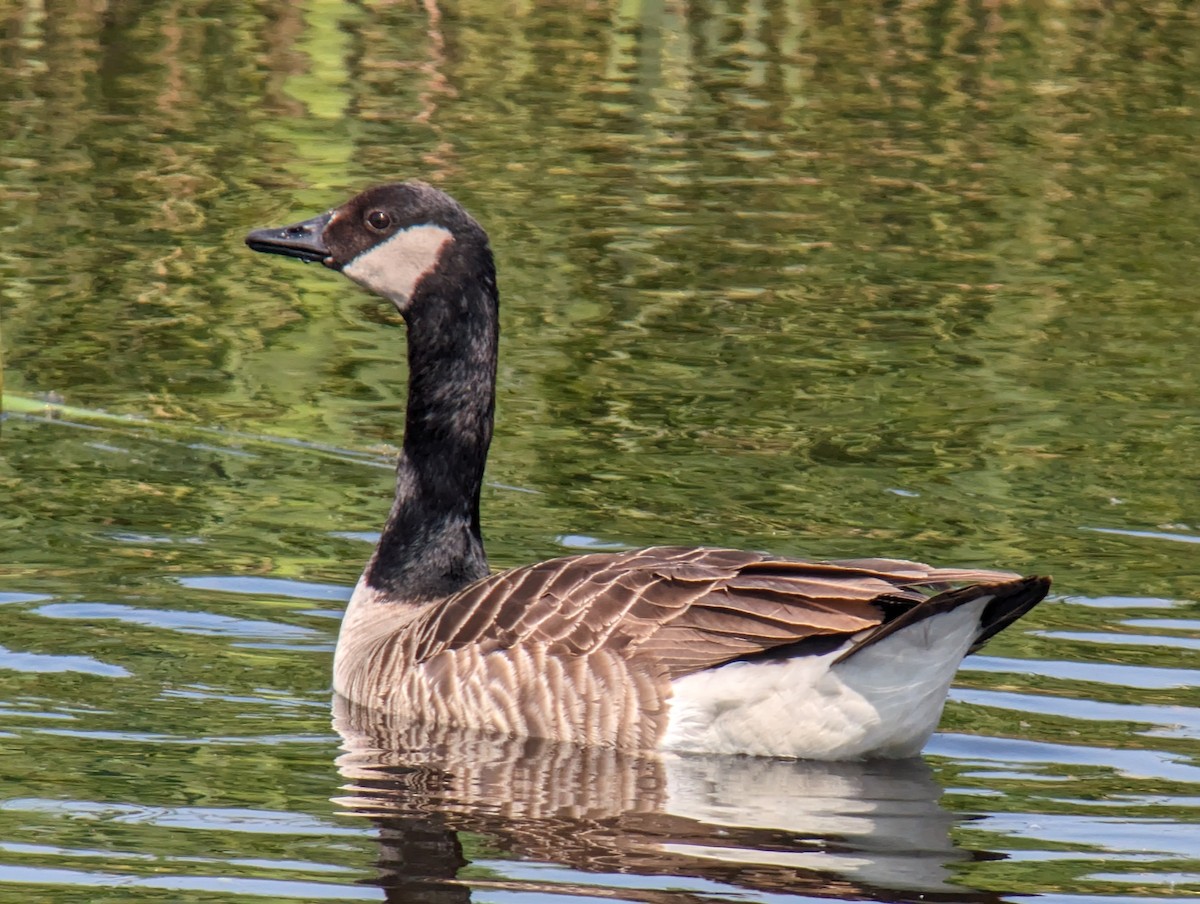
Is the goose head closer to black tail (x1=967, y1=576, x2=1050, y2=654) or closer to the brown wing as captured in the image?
the brown wing

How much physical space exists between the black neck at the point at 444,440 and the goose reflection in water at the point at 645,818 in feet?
3.29

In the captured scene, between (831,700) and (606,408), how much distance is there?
5132 mm

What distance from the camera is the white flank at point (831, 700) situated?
7.44 meters

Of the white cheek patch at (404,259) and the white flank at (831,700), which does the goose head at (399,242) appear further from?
the white flank at (831,700)

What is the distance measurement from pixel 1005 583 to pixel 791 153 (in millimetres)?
13424

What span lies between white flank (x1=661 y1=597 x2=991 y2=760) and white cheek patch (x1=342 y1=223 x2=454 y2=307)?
7.54 ft

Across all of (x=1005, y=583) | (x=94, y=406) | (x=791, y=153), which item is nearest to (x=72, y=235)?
(x=94, y=406)

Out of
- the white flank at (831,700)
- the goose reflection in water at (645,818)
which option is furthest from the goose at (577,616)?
the goose reflection in water at (645,818)

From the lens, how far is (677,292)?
1543 centimetres

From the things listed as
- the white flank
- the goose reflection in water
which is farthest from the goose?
the goose reflection in water

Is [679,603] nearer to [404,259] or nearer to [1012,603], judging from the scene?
[1012,603]

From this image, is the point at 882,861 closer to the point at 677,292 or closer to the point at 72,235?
the point at 677,292

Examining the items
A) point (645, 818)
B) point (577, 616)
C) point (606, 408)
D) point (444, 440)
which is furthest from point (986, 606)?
point (606, 408)

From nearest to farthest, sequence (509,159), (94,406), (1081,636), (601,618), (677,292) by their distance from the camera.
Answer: (601,618), (1081,636), (94,406), (677,292), (509,159)
